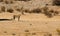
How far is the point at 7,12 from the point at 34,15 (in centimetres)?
199

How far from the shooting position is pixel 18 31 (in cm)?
1388

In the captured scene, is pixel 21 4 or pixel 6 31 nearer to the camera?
pixel 6 31

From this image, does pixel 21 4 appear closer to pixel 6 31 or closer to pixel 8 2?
pixel 8 2

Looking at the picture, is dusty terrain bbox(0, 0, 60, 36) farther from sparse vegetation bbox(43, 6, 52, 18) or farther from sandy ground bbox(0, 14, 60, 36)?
sparse vegetation bbox(43, 6, 52, 18)

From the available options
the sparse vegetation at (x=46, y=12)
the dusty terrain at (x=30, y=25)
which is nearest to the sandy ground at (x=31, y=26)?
the dusty terrain at (x=30, y=25)

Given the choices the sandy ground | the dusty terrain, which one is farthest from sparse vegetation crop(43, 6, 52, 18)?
the sandy ground

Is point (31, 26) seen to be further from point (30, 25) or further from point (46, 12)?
point (46, 12)

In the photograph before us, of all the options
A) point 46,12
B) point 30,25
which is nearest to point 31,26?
point 30,25

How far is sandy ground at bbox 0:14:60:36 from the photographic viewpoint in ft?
45.3

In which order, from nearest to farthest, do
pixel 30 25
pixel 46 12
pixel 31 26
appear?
pixel 31 26
pixel 30 25
pixel 46 12

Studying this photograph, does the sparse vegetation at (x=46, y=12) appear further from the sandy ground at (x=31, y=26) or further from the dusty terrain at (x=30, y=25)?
the sandy ground at (x=31, y=26)

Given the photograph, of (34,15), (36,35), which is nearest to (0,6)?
(34,15)

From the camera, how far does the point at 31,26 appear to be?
14555 mm

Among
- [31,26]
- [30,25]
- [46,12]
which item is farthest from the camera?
[46,12]
